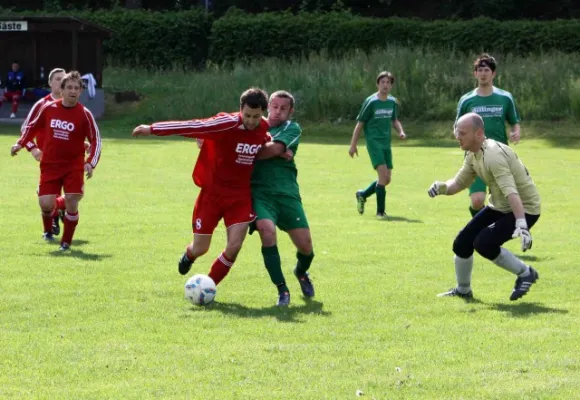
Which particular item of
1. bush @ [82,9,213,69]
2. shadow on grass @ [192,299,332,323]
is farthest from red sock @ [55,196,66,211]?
bush @ [82,9,213,69]

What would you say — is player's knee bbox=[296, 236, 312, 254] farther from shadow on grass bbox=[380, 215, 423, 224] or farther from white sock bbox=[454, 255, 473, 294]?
shadow on grass bbox=[380, 215, 423, 224]

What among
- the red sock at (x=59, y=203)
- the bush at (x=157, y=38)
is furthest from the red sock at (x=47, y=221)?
the bush at (x=157, y=38)

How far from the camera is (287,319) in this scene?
27.7 ft

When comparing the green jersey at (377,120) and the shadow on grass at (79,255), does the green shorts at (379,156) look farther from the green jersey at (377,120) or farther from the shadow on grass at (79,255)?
the shadow on grass at (79,255)

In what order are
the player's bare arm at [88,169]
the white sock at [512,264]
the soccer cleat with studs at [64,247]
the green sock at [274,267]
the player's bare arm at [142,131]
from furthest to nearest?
the soccer cleat with studs at [64,247], the player's bare arm at [88,169], the white sock at [512,264], the green sock at [274,267], the player's bare arm at [142,131]

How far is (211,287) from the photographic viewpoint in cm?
Result: 898

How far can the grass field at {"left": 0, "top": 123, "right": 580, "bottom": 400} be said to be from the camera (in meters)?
6.52

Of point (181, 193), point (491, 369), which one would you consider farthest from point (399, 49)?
point (491, 369)

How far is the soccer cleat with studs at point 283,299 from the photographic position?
8.98m

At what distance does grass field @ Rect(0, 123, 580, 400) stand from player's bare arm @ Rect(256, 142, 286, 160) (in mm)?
1223

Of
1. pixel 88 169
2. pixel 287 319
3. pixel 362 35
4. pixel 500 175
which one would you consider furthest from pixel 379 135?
pixel 362 35

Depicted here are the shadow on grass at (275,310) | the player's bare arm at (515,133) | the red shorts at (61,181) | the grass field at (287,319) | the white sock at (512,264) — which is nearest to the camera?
the grass field at (287,319)

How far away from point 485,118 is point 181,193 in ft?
22.8

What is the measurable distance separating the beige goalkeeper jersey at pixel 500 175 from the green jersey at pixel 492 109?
3.64 metres
